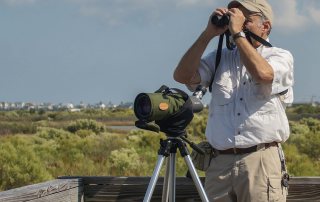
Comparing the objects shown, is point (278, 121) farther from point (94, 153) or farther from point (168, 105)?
point (94, 153)

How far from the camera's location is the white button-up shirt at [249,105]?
3.11 meters

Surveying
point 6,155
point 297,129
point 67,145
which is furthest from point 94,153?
point 297,129

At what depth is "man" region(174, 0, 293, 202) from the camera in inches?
122

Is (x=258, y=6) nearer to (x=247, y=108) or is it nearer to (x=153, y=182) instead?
(x=247, y=108)

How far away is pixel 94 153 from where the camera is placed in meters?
17.0

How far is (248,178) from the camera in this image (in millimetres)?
3113

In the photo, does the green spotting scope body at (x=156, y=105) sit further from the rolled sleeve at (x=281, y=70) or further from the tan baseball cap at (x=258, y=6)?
the tan baseball cap at (x=258, y=6)

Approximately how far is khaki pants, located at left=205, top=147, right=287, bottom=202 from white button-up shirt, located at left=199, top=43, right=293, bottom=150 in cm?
7

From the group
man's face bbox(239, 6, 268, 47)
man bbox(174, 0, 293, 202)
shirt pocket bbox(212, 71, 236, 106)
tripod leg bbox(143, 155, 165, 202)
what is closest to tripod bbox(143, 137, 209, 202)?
tripod leg bbox(143, 155, 165, 202)

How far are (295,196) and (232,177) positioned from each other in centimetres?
64

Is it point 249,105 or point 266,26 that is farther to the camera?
point 266,26

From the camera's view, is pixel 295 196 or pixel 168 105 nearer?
pixel 168 105

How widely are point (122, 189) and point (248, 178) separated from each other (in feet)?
2.88

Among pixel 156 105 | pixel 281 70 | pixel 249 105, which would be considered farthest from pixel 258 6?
pixel 156 105
